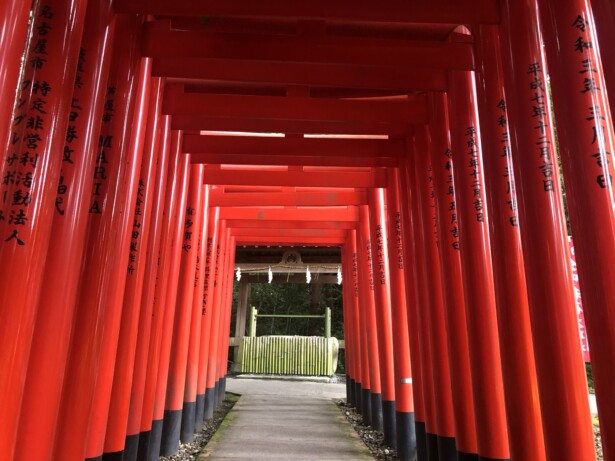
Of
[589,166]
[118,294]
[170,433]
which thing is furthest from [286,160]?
[589,166]

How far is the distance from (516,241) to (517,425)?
1.01 m

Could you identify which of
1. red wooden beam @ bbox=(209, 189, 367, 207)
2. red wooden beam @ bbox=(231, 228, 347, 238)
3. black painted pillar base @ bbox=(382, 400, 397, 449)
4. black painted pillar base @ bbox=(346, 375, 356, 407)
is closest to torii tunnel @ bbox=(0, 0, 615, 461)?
black painted pillar base @ bbox=(382, 400, 397, 449)

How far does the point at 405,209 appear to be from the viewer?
4.89 meters

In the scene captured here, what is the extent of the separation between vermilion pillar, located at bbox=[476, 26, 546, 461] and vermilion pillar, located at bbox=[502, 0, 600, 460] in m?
0.25

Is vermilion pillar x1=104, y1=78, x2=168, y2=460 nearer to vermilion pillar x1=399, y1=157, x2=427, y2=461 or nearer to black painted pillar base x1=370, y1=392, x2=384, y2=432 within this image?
vermilion pillar x1=399, y1=157, x2=427, y2=461

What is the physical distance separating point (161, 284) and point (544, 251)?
3.37 meters

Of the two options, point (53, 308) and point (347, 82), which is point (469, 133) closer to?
point (347, 82)

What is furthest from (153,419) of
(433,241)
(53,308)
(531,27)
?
A: (531,27)

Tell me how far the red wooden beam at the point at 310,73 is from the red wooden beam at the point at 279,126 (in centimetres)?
73

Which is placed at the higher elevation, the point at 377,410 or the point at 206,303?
the point at 206,303

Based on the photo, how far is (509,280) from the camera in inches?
104

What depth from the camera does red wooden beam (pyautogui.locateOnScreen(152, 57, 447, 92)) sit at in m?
3.71

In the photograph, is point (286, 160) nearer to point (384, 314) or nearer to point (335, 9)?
point (384, 314)

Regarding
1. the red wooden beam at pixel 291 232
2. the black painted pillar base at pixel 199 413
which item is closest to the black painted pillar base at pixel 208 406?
the black painted pillar base at pixel 199 413
